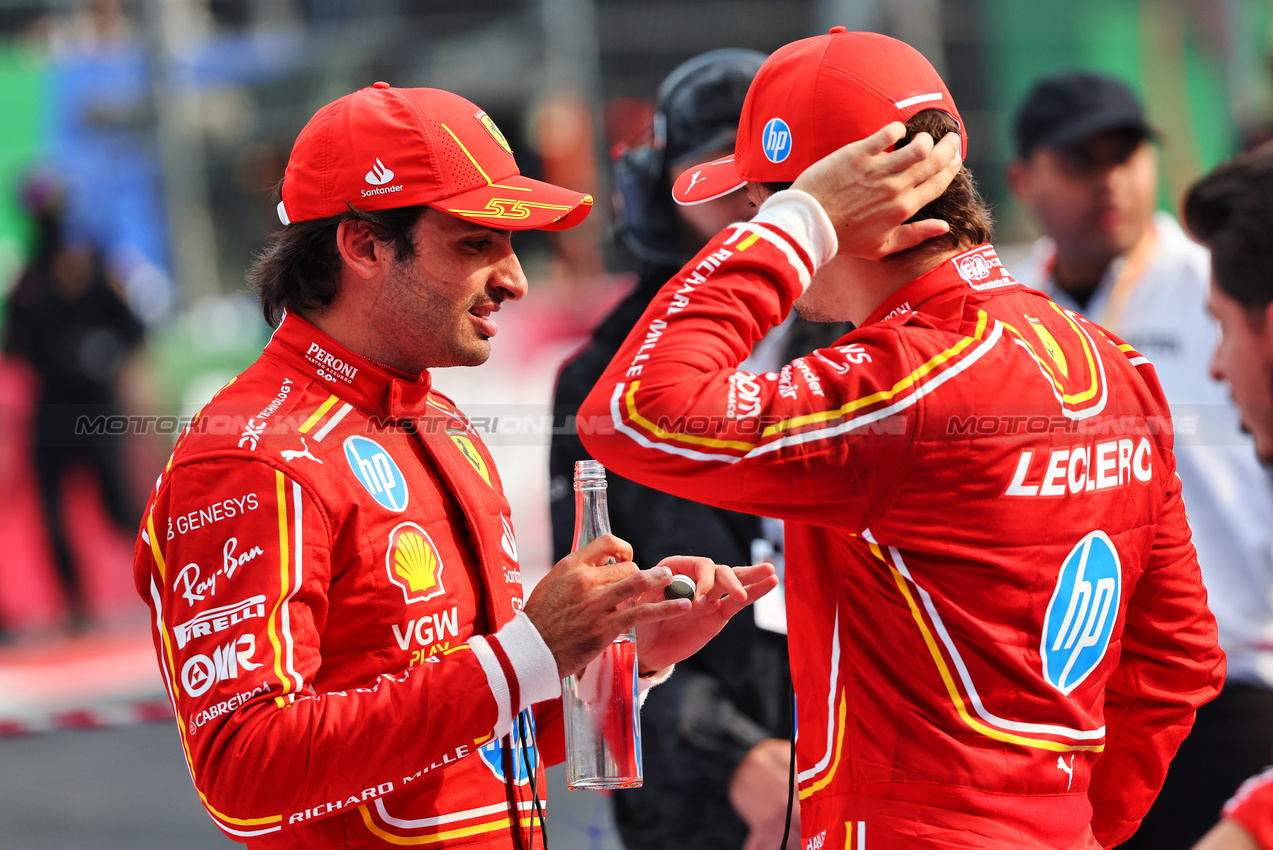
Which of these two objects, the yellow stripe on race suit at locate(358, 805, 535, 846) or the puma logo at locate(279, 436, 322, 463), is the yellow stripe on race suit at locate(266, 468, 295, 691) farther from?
the yellow stripe on race suit at locate(358, 805, 535, 846)

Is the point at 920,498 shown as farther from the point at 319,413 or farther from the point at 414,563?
the point at 319,413

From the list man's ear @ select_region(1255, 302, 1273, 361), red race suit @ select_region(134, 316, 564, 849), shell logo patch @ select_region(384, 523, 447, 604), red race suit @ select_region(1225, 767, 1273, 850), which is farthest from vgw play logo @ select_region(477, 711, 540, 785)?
man's ear @ select_region(1255, 302, 1273, 361)

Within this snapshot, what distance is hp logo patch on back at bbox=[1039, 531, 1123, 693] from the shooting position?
2.04m

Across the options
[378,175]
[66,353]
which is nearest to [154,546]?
[378,175]

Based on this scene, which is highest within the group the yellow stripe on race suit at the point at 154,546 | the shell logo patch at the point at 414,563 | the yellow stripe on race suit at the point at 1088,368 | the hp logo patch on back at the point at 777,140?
the hp logo patch on back at the point at 777,140

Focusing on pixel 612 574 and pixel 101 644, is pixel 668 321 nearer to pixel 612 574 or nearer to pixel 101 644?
pixel 612 574

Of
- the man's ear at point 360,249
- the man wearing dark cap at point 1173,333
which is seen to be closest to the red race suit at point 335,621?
the man's ear at point 360,249

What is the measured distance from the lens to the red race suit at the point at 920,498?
1.89 m

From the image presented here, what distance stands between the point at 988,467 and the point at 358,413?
3.51ft

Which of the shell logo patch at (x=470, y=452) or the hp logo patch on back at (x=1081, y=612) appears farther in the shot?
the shell logo patch at (x=470, y=452)

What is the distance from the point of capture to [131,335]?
9.49 metres

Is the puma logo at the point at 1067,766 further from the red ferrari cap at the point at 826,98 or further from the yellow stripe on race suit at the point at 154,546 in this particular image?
the yellow stripe on race suit at the point at 154,546

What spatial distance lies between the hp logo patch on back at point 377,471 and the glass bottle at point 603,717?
1.13 feet

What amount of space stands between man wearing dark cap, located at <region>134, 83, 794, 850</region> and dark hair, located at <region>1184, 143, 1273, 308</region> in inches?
36.7
